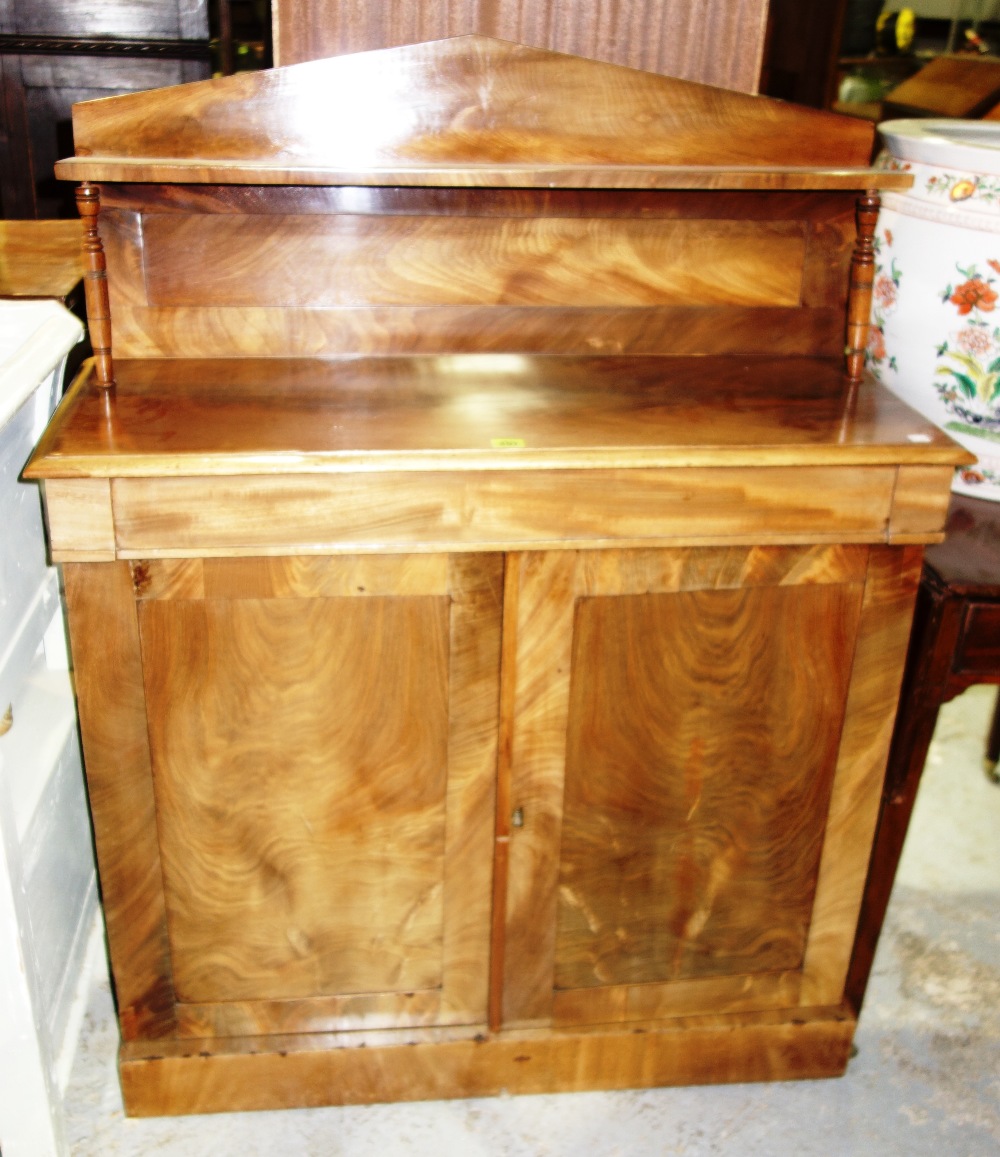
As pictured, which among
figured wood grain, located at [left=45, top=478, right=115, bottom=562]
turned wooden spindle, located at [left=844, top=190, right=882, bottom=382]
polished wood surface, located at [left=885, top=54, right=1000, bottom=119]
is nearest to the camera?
figured wood grain, located at [left=45, top=478, right=115, bottom=562]

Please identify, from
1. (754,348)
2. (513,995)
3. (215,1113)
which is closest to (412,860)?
(513,995)

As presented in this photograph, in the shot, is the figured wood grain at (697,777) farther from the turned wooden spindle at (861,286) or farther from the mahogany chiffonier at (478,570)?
the turned wooden spindle at (861,286)

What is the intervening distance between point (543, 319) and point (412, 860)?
31.6 inches

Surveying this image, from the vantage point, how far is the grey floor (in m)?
1.74

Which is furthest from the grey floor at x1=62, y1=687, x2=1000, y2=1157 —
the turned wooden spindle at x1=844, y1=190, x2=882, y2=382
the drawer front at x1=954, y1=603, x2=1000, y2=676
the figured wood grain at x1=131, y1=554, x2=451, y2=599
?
the turned wooden spindle at x1=844, y1=190, x2=882, y2=382

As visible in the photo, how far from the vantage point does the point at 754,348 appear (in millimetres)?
1820

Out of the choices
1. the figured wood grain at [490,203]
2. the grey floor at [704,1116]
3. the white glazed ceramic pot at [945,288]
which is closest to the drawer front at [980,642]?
the white glazed ceramic pot at [945,288]

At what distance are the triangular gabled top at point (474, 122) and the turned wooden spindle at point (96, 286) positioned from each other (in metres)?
0.06

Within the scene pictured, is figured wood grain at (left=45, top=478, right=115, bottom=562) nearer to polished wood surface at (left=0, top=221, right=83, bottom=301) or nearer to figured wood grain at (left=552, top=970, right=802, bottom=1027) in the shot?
polished wood surface at (left=0, top=221, right=83, bottom=301)

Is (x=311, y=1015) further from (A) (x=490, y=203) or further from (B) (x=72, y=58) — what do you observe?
(B) (x=72, y=58)

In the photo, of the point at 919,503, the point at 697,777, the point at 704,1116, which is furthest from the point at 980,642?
the point at 704,1116

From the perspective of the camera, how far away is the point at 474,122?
159 centimetres

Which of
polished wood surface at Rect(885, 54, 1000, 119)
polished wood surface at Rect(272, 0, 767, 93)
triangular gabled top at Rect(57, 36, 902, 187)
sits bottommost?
polished wood surface at Rect(885, 54, 1000, 119)

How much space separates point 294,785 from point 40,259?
104 cm
